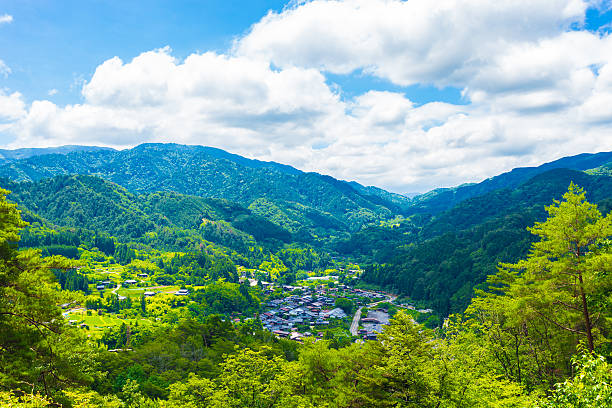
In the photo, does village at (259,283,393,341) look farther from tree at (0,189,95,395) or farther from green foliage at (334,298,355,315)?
tree at (0,189,95,395)

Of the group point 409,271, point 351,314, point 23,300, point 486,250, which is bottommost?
point 351,314

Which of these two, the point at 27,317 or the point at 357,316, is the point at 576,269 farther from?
the point at 357,316

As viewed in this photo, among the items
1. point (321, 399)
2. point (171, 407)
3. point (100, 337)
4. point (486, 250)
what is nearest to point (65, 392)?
point (171, 407)

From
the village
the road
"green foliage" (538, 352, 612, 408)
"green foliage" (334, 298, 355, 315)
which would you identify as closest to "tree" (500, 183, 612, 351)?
"green foliage" (538, 352, 612, 408)

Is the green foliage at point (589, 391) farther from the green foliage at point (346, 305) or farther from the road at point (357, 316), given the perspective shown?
the green foliage at point (346, 305)

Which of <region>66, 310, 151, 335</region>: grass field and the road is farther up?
<region>66, 310, 151, 335</region>: grass field

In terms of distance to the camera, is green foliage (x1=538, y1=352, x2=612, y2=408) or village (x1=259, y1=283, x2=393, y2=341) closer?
green foliage (x1=538, y1=352, x2=612, y2=408)

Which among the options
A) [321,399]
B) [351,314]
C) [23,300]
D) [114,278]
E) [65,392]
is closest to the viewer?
[23,300]

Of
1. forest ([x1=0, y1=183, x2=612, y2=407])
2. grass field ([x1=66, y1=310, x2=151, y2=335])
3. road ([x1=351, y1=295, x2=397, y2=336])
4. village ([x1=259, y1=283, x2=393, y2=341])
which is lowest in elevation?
road ([x1=351, y1=295, x2=397, y2=336])

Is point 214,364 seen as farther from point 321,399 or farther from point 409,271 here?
point 409,271
